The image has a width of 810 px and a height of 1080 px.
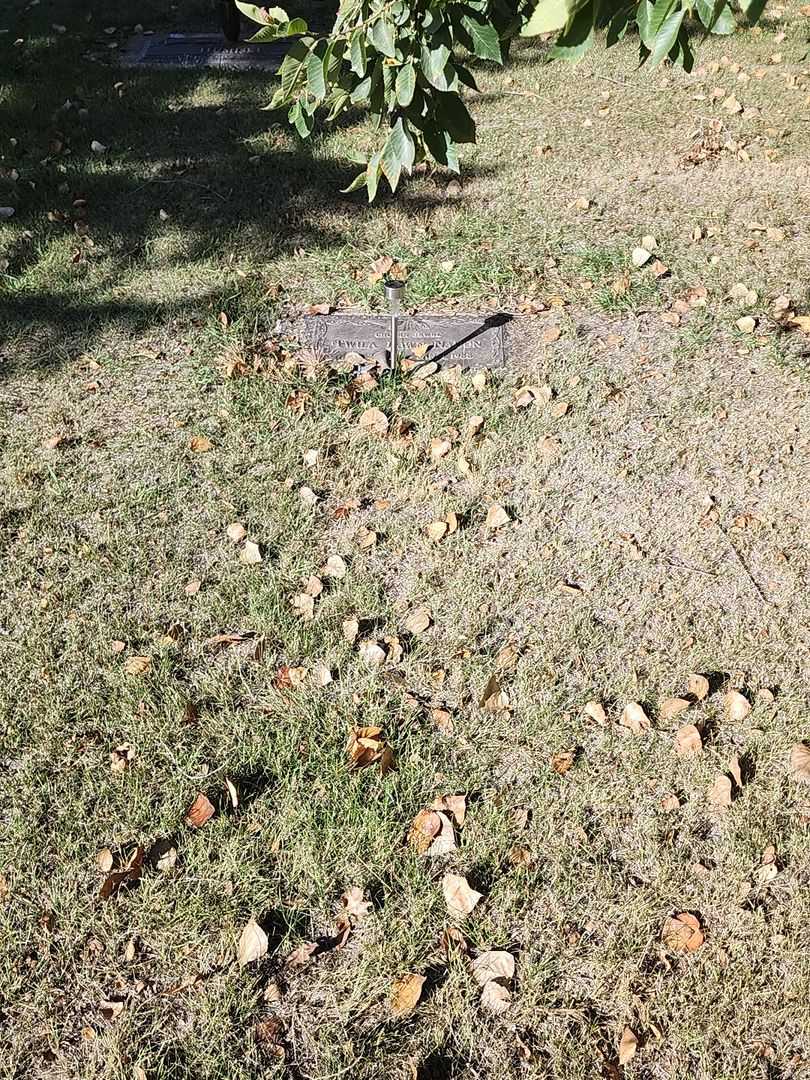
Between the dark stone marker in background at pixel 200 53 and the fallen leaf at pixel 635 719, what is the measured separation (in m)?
6.43

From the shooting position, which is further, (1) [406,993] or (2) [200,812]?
(2) [200,812]

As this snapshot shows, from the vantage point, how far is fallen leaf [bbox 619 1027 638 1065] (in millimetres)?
2071

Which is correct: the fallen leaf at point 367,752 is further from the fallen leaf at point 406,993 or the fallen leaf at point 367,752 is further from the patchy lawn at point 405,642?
the fallen leaf at point 406,993

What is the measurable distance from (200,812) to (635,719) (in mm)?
A: 1297

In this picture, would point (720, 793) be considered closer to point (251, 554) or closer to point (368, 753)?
point (368, 753)

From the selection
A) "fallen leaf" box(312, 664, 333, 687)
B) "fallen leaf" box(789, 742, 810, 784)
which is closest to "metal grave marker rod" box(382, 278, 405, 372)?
"fallen leaf" box(312, 664, 333, 687)

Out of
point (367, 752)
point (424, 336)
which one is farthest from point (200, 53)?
point (367, 752)

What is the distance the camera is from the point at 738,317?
14.6 feet

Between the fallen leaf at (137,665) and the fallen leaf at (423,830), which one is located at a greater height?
the fallen leaf at (137,665)

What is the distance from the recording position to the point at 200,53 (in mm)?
7645

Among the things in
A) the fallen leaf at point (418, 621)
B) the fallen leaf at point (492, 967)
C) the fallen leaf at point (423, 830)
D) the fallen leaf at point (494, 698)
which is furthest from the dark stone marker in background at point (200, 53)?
the fallen leaf at point (492, 967)

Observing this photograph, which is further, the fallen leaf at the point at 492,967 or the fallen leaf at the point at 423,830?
the fallen leaf at the point at 423,830

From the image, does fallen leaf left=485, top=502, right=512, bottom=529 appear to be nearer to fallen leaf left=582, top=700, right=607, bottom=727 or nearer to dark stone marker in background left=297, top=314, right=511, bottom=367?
fallen leaf left=582, top=700, right=607, bottom=727

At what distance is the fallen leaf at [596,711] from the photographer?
109 inches
